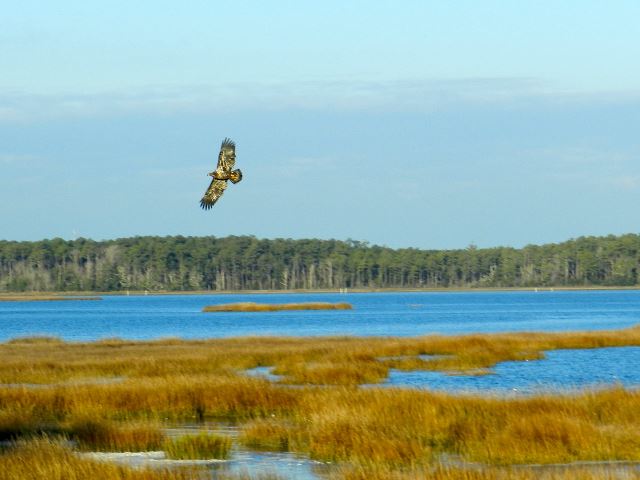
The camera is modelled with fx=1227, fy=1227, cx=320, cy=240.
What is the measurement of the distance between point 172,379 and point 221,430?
581 centimetres

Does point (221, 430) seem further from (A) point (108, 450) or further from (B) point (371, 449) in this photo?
(B) point (371, 449)

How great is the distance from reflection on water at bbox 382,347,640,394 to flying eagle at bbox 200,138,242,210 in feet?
33.8

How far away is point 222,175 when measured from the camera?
888 inches

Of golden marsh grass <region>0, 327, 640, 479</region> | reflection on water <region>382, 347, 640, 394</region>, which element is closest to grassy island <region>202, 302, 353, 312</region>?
reflection on water <region>382, 347, 640, 394</region>

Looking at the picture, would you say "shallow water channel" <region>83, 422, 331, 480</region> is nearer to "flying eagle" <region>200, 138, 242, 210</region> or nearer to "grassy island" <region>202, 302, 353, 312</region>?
"flying eagle" <region>200, 138, 242, 210</region>

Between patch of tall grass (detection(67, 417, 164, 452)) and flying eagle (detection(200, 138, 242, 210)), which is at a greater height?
flying eagle (detection(200, 138, 242, 210))

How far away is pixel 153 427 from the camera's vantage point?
74.3 ft

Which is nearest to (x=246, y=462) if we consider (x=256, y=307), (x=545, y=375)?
(x=545, y=375)

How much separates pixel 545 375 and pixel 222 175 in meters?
19.6

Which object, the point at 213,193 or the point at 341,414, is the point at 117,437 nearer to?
the point at 341,414

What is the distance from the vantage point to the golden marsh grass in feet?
65.5

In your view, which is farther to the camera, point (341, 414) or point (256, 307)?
point (256, 307)

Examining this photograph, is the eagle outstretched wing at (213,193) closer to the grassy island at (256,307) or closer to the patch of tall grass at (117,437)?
the patch of tall grass at (117,437)

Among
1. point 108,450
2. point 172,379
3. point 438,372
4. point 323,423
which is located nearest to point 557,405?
point 323,423
